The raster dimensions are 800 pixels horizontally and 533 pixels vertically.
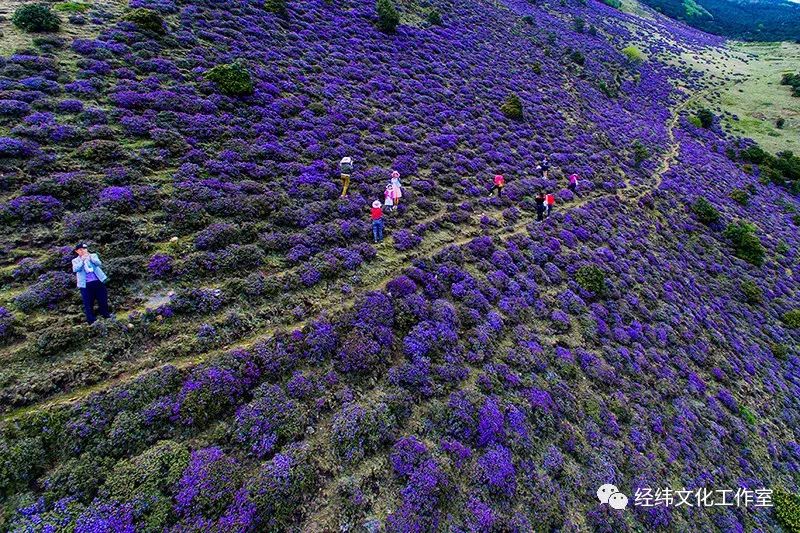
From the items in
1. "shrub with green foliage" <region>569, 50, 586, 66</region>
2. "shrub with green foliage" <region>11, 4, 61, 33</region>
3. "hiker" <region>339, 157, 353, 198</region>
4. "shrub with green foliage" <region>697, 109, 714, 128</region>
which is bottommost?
"hiker" <region>339, 157, 353, 198</region>

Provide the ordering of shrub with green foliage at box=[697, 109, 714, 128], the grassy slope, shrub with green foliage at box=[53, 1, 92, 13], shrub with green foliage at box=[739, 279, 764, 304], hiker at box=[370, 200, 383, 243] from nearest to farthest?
hiker at box=[370, 200, 383, 243]
shrub with green foliage at box=[53, 1, 92, 13]
shrub with green foliage at box=[739, 279, 764, 304]
shrub with green foliage at box=[697, 109, 714, 128]
the grassy slope

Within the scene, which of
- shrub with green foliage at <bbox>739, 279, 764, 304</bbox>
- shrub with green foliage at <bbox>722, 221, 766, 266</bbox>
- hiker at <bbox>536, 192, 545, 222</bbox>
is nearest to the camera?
hiker at <bbox>536, 192, 545, 222</bbox>

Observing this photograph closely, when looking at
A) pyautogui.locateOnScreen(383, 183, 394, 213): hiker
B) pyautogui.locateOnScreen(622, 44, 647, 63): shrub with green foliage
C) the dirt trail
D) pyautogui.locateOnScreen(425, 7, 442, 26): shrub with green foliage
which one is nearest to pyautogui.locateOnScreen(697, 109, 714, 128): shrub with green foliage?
pyautogui.locateOnScreen(622, 44, 647, 63): shrub with green foliage

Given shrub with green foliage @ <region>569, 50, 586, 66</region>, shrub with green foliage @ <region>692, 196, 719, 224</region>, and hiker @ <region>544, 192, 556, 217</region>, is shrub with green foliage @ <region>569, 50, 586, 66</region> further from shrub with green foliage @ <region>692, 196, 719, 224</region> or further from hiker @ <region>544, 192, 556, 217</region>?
hiker @ <region>544, 192, 556, 217</region>

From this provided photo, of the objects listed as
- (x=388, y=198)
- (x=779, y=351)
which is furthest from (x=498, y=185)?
(x=779, y=351)

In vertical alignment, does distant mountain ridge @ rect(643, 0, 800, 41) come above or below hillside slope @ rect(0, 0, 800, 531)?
above

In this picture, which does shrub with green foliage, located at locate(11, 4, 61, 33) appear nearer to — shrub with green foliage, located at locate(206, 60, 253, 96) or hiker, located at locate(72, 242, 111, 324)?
shrub with green foliage, located at locate(206, 60, 253, 96)

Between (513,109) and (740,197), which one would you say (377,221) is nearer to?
(513,109)

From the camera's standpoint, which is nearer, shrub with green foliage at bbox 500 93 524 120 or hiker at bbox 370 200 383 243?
hiker at bbox 370 200 383 243

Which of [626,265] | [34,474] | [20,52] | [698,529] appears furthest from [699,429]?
[20,52]
